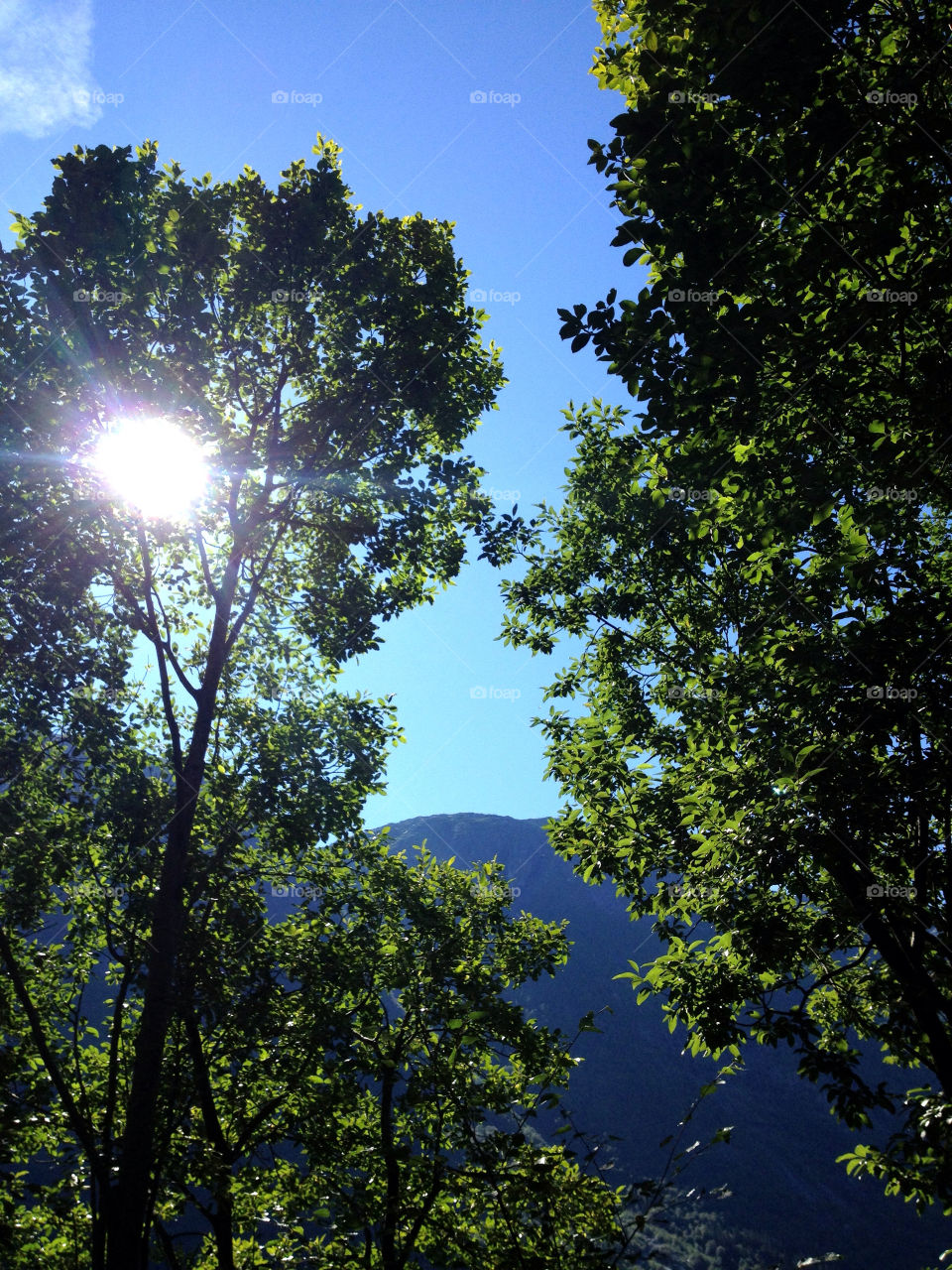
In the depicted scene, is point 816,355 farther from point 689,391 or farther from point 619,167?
point 619,167

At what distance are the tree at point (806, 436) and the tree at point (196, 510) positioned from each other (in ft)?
16.4

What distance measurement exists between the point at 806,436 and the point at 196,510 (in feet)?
31.0

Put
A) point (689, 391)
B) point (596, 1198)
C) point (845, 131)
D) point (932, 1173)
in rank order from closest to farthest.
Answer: point (596, 1198), point (845, 131), point (689, 391), point (932, 1173)

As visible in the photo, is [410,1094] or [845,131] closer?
[410,1094]

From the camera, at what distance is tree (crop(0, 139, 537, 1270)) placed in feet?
33.3

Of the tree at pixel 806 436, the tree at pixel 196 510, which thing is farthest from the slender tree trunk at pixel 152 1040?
the tree at pixel 806 436

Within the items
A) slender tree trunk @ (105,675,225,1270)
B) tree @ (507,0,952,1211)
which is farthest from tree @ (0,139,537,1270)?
tree @ (507,0,952,1211)

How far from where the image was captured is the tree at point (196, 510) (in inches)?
400

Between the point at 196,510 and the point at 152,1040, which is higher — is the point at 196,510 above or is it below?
above

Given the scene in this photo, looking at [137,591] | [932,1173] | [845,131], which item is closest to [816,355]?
[845,131]

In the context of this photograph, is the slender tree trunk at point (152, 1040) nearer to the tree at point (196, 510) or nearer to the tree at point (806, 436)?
the tree at point (196, 510)

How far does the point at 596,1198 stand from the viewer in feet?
18.7

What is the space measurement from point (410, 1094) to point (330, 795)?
7780 millimetres

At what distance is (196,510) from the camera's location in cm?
1249
